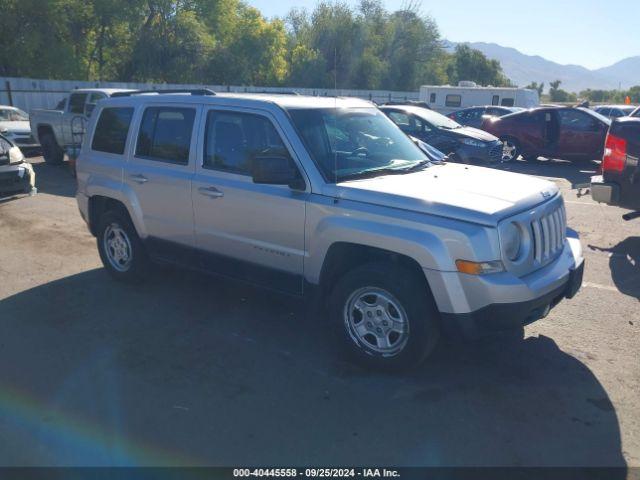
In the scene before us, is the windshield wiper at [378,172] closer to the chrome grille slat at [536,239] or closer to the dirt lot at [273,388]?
the chrome grille slat at [536,239]

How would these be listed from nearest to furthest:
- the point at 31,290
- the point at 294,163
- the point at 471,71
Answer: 1. the point at 294,163
2. the point at 31,290
3. the point at 471,71

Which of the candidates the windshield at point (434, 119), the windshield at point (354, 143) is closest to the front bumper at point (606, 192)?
the windshield at point (354, 143)

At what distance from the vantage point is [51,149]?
15.0 metres

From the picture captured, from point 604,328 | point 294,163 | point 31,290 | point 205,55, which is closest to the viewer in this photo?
point 294,163

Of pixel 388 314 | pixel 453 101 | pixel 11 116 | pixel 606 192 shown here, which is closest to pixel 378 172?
pixel 388 314

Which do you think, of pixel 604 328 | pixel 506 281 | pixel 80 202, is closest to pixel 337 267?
pixel 506 281

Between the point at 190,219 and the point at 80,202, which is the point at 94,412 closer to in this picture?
the point at 190,219

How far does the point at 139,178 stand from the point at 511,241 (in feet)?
11.9

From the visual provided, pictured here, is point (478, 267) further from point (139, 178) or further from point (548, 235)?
point (139, 178)

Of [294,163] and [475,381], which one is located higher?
[294,163]

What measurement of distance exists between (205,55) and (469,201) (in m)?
33.5

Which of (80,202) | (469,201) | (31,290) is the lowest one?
(31,290)

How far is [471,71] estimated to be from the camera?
58344 mm

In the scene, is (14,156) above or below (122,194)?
below
